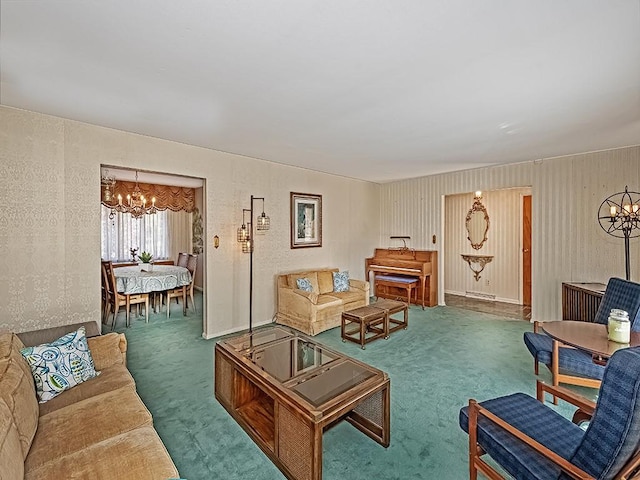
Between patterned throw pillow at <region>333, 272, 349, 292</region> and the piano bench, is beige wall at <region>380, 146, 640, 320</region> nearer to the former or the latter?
the piano bench

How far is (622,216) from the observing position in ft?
13.8

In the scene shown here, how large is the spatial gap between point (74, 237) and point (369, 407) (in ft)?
10.9

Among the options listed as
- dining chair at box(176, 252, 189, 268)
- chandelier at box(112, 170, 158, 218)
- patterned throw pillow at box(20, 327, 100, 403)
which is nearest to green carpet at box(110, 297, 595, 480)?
patterned throw pillow at box(20, 327, 100, 403)

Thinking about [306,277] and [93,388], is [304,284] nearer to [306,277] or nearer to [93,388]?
[306,277]

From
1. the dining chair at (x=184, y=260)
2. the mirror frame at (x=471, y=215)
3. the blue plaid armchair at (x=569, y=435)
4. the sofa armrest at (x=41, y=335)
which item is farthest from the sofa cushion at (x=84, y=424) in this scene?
the mirror frame at (x=471, y=215)

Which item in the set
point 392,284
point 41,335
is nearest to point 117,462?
point 41,335

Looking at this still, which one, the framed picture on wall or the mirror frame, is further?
the mirror frame

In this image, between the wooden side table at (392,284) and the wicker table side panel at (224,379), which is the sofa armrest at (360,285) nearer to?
the wooden side table at (392,284)

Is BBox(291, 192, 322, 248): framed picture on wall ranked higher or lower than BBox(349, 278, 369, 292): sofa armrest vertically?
higher

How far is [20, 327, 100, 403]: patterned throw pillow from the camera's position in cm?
206

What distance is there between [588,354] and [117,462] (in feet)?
11.9

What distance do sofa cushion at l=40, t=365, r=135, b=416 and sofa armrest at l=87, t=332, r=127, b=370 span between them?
0.08 metres

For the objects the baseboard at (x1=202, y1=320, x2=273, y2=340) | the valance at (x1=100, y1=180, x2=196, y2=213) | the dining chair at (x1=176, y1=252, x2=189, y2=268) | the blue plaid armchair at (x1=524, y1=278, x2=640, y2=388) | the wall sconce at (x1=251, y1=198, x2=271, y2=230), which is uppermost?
the valance at (x1=100, y1=180, x2=196, y2=213)

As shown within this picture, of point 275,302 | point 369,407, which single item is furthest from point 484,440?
point 275,302
